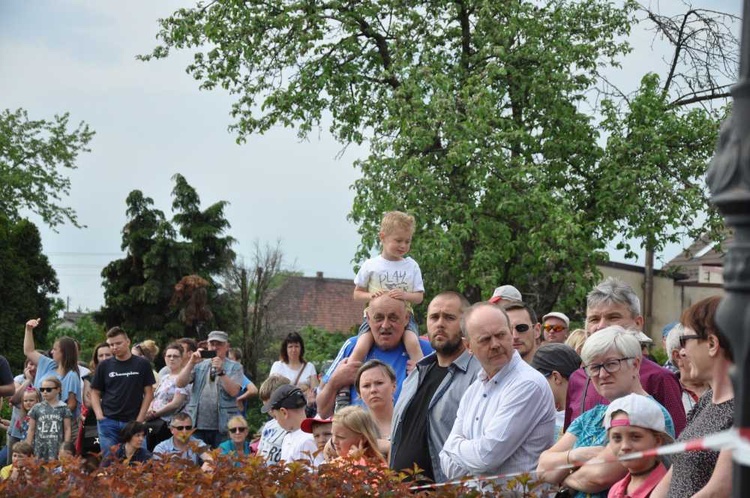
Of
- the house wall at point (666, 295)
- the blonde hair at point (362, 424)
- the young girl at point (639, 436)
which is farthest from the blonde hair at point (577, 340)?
the house wall at point (666, 295)

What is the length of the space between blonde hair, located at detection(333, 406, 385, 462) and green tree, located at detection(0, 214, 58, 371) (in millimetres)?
21999

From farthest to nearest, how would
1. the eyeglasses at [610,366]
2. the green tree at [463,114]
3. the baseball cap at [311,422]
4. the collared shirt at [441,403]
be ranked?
the green tree at [463,114]
the baseball cap at [311,422]
the collared shirt at [441,403]
the eyeglasses at [610,366]

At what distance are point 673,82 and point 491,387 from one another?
17742mm

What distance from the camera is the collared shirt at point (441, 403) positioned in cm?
645

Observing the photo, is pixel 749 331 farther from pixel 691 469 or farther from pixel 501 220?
pixel 501 220

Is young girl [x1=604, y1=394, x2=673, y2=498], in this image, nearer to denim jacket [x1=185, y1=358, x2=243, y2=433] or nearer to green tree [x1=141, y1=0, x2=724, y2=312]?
denim jacket [x1=185, y1=358, x2=243, y2=433]

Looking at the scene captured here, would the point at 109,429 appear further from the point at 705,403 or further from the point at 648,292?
the point at 648,292

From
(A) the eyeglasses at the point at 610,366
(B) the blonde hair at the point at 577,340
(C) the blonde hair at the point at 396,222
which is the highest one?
(C) the blonde hair at the point at 396,222

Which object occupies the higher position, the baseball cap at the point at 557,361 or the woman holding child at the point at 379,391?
the baseball cap at the point at 557,361

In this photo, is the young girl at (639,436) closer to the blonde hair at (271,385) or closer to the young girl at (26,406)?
the blonde hair at (271,385)

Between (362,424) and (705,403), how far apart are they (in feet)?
8.77

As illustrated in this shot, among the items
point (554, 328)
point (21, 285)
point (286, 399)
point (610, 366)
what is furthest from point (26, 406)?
point (21, 285)

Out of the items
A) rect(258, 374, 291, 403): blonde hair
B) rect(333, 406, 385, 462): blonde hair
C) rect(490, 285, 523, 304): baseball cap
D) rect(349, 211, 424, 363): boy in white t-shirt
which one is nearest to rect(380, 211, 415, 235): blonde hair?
rect(349, 211, 424, 363): boy in white t-shirt

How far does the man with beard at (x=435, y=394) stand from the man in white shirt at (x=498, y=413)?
418mm
